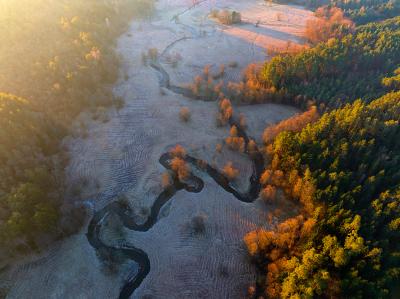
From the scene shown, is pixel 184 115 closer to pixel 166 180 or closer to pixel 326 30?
pixel 166 180

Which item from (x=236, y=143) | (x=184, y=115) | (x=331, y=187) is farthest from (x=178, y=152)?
(x=331, y=187)

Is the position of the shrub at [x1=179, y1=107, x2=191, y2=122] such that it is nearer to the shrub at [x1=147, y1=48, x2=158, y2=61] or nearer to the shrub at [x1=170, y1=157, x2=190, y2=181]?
the shrub at [x1=170, y1=157, x2=190, y2=181]

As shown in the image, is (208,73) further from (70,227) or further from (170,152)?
(70,227)

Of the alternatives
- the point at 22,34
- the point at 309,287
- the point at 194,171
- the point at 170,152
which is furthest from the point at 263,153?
the point at 22,34

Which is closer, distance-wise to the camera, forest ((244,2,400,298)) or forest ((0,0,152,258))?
forest ((244,2,400,298))

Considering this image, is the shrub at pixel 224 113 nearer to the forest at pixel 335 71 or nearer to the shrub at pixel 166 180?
the forest at pixel 335 71

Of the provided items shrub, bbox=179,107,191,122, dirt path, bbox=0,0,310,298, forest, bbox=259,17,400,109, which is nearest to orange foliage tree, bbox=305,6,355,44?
forest, bbox=259,17,400,109
